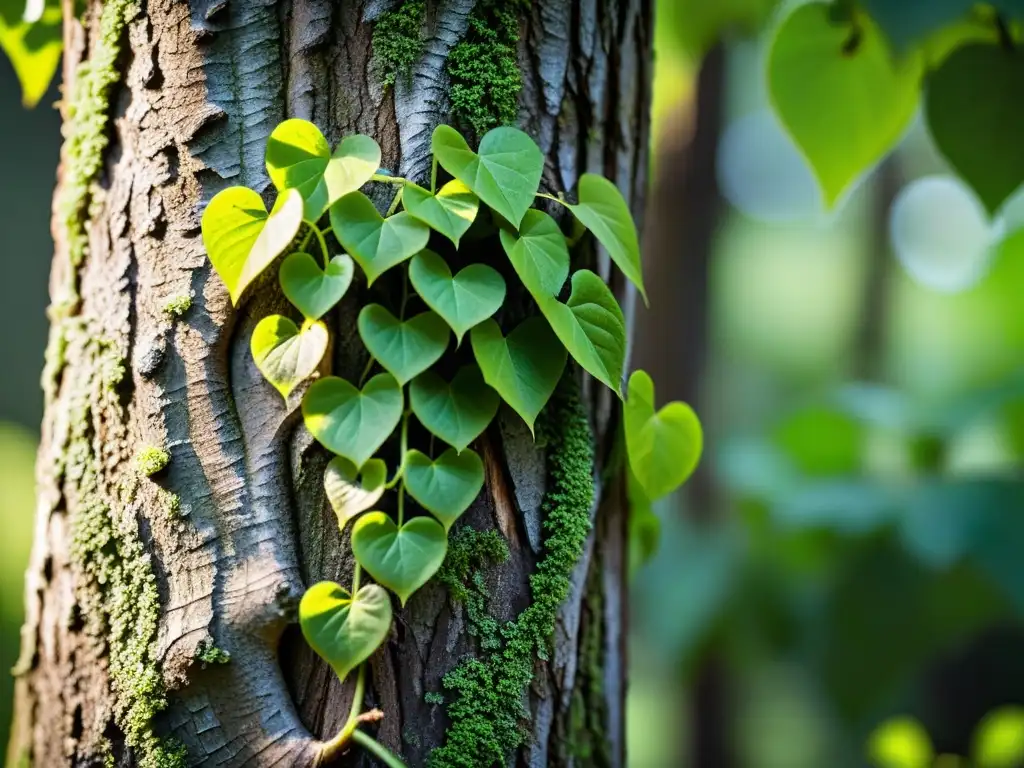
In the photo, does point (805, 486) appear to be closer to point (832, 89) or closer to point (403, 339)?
point (832, 89)

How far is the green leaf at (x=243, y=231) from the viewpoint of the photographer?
0.60 metres

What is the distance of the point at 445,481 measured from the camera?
645mm

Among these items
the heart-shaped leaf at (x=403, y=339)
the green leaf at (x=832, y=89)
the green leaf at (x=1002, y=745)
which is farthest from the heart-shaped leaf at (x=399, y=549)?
the green leaf at (x=1002, y=745)

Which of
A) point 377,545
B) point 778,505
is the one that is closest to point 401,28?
point 377,545

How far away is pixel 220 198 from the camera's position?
2.06 feet

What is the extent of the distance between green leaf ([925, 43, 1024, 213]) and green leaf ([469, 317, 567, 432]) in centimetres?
62

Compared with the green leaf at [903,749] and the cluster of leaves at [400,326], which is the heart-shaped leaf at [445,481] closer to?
the cluster of leaves at [400,326]

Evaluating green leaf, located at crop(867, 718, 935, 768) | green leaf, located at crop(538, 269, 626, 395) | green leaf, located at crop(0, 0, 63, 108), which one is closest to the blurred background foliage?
green leaf, located at crop(867, 718, 935, 768)

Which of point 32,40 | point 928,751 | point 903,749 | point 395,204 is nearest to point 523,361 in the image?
point 395,204

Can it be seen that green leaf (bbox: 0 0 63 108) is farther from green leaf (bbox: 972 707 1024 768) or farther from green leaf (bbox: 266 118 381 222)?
green leaf (bbox: 972 707 1024 768)

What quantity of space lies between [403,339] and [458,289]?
0.06 meters

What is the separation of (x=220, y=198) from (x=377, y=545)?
30cm

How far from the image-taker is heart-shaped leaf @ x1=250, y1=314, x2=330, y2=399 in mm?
633

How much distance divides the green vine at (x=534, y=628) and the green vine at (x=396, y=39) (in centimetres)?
31
